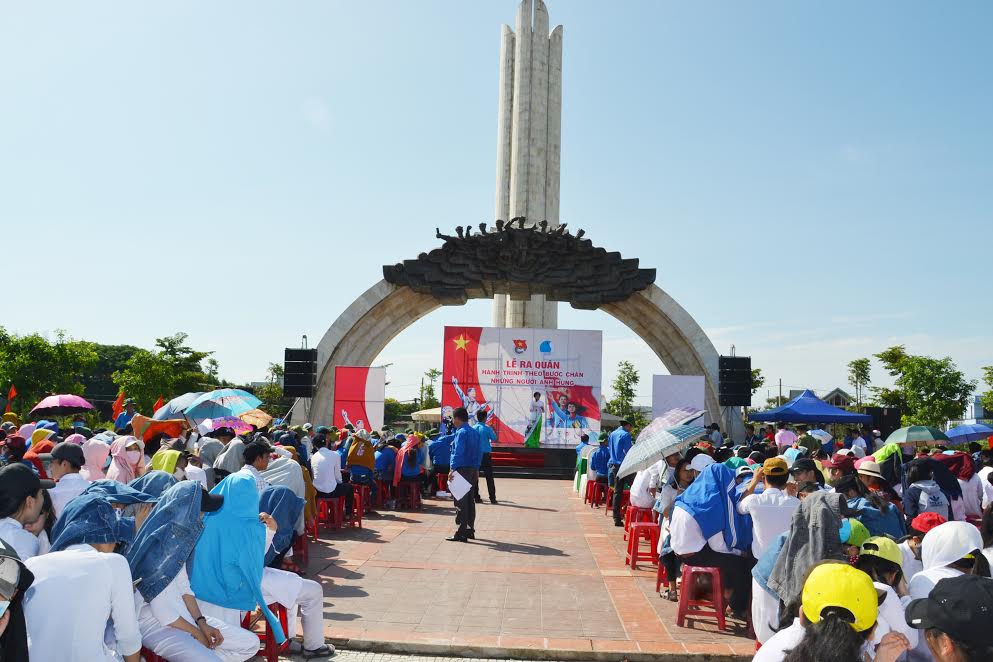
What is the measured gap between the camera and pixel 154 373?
126ft

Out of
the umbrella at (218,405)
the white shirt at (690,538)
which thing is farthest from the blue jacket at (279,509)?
the umbrella at (218,405)

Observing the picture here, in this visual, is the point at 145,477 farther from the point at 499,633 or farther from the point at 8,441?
the point at 8,441

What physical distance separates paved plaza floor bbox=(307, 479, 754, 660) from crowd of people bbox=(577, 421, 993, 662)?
545 mm

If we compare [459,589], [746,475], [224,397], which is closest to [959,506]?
[746,475]

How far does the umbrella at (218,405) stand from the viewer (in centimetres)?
1078

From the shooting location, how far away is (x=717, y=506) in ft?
19.5

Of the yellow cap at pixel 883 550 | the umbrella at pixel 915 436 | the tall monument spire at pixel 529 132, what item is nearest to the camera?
the yellow cap at pixel 883 550

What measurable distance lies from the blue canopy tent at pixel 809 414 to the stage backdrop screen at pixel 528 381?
202 inches

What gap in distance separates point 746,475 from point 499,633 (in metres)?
2.99

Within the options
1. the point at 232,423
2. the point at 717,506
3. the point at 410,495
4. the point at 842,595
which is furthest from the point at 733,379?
the point at 842,595

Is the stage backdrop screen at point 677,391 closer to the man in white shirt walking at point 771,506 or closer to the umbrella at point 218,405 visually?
the umbrella at point 218,405

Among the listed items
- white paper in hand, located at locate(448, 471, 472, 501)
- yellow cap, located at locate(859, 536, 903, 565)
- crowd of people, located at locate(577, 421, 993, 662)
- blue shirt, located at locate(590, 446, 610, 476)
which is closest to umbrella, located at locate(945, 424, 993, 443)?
crowd of people, located at locate(577, 421, 993, 662)

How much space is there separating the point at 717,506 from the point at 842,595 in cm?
356

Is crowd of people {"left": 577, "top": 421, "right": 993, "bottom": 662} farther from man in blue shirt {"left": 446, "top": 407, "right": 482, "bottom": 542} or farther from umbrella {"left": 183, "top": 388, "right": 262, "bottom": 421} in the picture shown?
umbrella {"left": 183, "top": 388, "right": 262, "bottom": 421}
